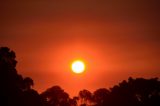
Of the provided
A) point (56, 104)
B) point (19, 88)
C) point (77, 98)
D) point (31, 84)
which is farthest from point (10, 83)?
point (77, 98)

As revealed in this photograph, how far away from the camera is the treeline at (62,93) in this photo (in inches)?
2788

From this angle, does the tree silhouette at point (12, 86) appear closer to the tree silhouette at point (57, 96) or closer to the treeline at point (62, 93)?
the treeline at point (62, 93)

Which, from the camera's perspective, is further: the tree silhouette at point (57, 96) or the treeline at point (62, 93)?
the tree silhouette at point (57, 96)

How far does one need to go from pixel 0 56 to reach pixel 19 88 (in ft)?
23.6

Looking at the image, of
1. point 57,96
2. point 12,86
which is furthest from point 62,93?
point 12,86

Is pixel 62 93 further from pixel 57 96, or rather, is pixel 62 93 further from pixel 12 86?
pixel 12 86

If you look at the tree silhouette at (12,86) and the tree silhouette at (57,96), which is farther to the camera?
the tree silhouette at (57,96)

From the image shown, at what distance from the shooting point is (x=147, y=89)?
9756 centimetres

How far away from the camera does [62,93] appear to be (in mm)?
100812

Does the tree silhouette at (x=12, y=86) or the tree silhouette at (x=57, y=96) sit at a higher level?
the tree silhouette at (x=57, y=96)

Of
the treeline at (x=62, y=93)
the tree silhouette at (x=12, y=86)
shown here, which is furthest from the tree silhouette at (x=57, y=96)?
the tree silhouette at (x=12, y=86)

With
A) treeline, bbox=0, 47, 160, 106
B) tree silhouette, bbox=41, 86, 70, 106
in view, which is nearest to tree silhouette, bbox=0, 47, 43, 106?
treeline, bbox=0, 47, 160, 106

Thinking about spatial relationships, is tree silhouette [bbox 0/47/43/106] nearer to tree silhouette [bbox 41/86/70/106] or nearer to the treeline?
the treeline

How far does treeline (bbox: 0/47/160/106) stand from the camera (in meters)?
70.8
